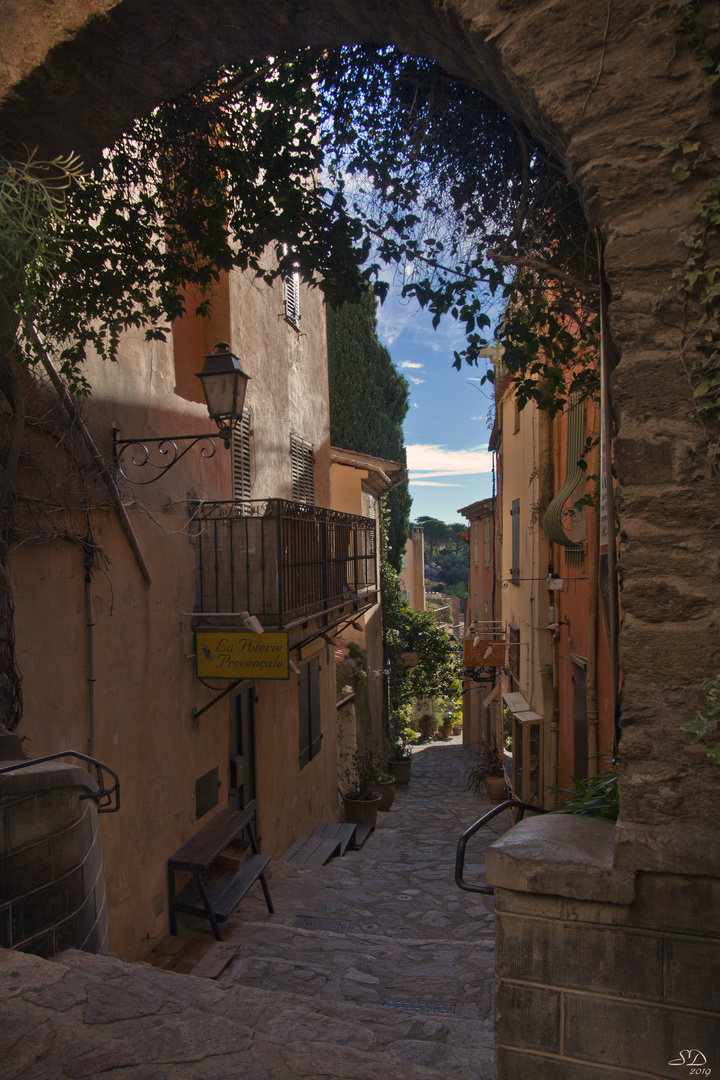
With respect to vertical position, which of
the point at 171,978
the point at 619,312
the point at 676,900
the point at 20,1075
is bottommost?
the point at 171,978

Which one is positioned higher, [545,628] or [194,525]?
[194,525]

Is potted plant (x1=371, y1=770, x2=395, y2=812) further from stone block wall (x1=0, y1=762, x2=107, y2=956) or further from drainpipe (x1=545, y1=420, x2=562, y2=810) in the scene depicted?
stone block wall (x1=0, y1=762, x2=107, y2=956)

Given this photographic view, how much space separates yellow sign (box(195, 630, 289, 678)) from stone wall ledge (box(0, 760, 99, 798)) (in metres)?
3.03

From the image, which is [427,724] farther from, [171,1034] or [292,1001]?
[171,1034]

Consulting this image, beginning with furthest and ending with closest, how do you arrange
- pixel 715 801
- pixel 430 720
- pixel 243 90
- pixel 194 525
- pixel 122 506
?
1. pixel 430 720
2. pixel 194 525
3. pixel 122 506
4. pixel 243 90
5. pixel 715 801

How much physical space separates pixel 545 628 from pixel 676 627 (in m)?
7.79

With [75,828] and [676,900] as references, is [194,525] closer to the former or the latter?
[75,828]

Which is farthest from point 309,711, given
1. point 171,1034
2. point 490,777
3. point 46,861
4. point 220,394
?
point 171,1034

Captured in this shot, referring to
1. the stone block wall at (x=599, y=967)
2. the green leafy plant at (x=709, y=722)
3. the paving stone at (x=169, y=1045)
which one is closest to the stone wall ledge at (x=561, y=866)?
the stone block wall at (x=599, y=967)

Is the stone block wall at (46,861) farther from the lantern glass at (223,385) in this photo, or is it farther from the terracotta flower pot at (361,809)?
the terracotta flower pot at (361,809)

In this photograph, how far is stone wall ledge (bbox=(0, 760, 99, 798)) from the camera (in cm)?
293

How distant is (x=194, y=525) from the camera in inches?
275

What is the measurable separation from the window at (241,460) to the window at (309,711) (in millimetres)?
3355

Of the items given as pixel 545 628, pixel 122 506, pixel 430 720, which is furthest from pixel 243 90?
pixel 430 720
